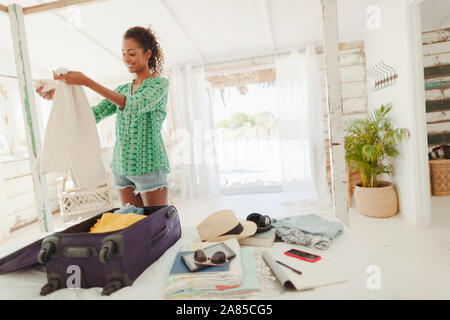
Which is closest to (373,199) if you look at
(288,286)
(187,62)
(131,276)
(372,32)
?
(372,32)

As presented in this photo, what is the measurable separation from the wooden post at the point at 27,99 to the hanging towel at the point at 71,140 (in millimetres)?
712

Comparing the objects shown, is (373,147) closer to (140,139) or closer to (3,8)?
(140,139)

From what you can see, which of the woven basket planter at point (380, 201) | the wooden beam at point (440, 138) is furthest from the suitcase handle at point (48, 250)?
the wooden beam at point (440, 138)

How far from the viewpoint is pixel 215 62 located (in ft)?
14.8

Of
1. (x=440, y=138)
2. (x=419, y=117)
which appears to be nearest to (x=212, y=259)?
(x=419, y=117)

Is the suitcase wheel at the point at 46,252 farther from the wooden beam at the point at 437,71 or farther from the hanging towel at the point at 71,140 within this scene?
the wooden beam at the point at 437,71

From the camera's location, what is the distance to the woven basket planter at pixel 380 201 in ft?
9.90

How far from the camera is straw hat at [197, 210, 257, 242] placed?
1.18m

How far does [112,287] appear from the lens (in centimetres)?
89

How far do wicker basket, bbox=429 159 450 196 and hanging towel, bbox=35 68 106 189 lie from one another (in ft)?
12.8

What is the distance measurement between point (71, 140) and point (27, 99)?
0.90 meters

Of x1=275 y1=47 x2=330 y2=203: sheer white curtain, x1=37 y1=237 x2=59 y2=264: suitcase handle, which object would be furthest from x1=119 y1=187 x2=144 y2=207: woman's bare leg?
x1=275 y1=47 x2=330 y2=203: sheer white curtain

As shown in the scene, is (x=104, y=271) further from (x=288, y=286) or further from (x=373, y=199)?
(x=373, y=199)
